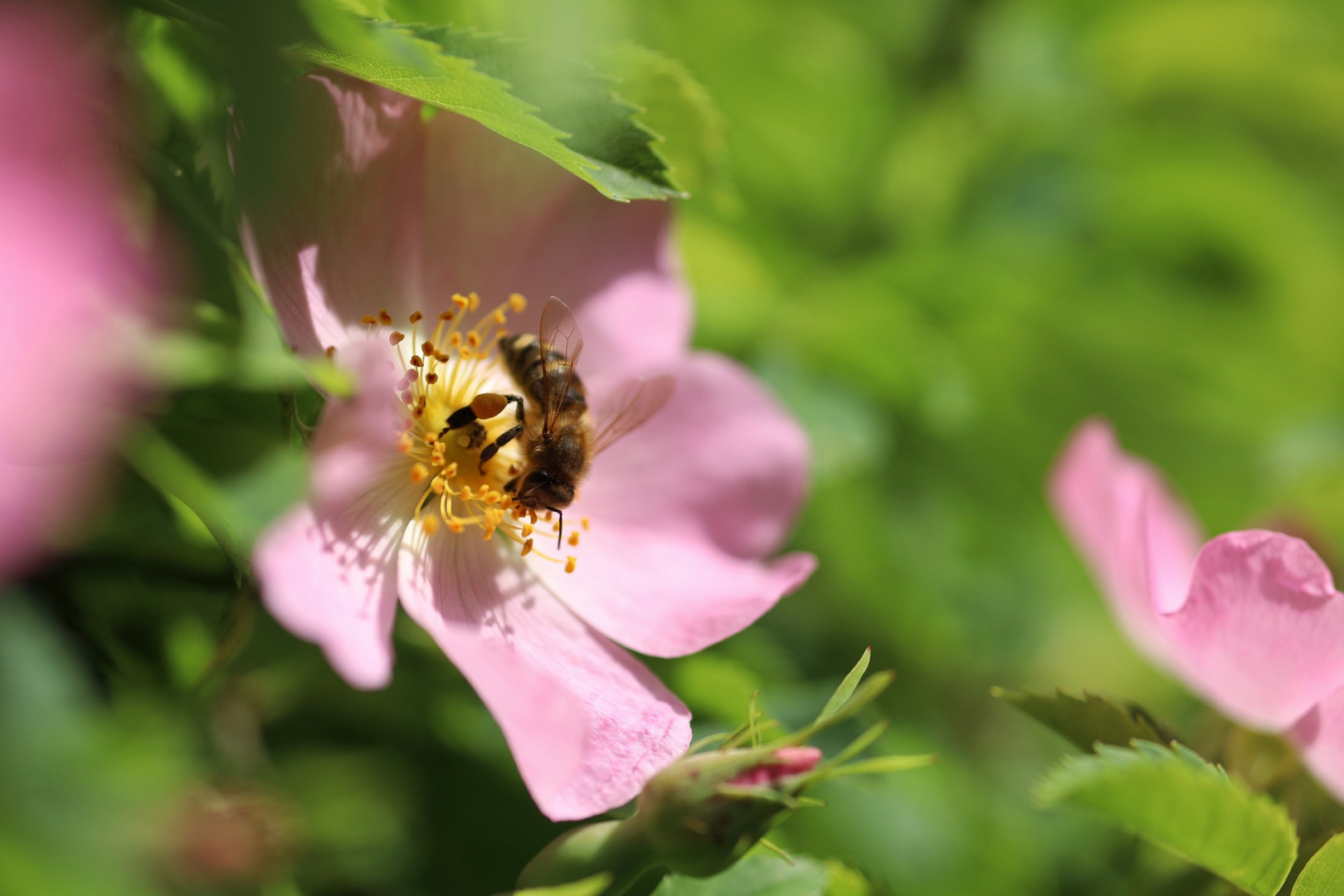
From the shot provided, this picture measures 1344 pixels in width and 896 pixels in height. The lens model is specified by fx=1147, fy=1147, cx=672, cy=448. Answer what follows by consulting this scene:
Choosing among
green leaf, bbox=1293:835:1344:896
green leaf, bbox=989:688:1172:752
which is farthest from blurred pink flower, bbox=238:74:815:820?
green leaf, bbox=1293:835:1344:896

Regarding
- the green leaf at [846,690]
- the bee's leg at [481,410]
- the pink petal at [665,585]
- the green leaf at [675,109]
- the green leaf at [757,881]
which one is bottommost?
the green leaf at [757,881]

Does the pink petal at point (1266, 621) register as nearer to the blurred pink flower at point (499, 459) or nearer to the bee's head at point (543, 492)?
the blurred pink flower at point (499, 459)

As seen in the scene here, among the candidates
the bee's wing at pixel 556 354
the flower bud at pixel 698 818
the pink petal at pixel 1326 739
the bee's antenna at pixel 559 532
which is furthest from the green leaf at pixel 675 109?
the pink petal at pixel 1326 739

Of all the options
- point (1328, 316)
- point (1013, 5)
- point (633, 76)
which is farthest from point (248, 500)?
point (1328, 316)

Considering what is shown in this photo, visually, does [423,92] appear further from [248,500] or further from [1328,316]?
[1328,316]

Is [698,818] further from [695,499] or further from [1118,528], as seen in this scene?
[1118,528]

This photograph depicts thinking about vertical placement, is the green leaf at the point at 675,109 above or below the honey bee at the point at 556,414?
above

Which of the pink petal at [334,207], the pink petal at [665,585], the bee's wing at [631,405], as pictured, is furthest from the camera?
the bee's wing at [631,405]

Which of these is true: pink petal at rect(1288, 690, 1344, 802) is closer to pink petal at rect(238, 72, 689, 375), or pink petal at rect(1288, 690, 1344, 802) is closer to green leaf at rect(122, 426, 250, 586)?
pink petal at rect(238, 72, 689, 375)
